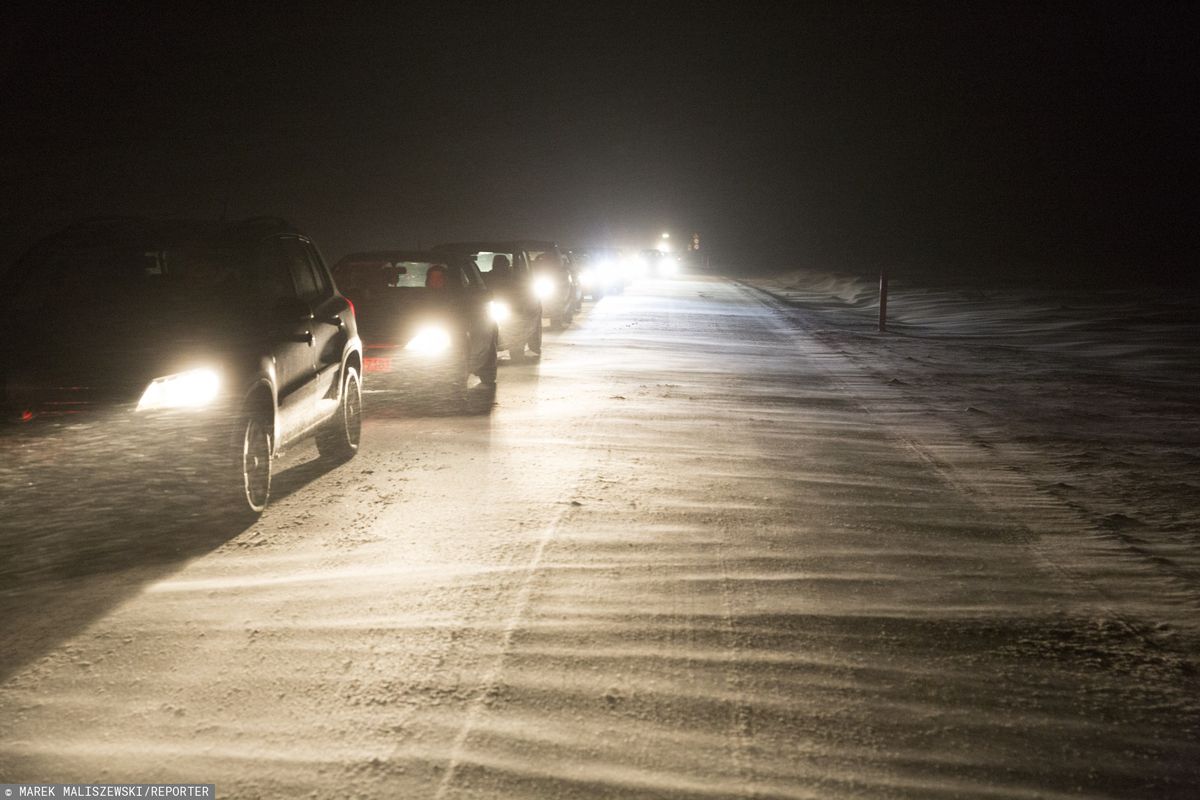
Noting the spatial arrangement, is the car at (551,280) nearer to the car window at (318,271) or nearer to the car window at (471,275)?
the car window at (471,275)

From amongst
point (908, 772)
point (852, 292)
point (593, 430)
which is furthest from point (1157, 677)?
point (852, 292)

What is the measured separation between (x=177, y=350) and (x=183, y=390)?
299 millimetres

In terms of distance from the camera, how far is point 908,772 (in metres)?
3.35

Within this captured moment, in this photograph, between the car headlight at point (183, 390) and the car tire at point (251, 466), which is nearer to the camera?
the car headlight at point (183, 390)

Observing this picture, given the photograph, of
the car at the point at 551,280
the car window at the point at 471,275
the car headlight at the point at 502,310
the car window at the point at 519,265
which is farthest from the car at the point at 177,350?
the car at the point at 551,280

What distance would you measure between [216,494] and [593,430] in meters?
4.49

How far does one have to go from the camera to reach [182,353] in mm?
6172

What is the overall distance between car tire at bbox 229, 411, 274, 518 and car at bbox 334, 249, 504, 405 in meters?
3.85

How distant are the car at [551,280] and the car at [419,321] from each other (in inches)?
384

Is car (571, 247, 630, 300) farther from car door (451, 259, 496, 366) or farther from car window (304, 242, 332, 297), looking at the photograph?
car window (304, 242, 332, 297)

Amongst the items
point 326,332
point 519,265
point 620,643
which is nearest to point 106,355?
point 326,332

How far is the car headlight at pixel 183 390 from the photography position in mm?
5882

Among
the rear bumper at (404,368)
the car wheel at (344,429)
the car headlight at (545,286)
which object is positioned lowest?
the car wheel at (344,429)

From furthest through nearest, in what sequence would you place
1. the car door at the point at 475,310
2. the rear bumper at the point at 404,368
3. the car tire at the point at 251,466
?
1. the car door at the point at 475,310
2. the rear bumper at the point at 404,368
3. the car tire at the point at 251,466
